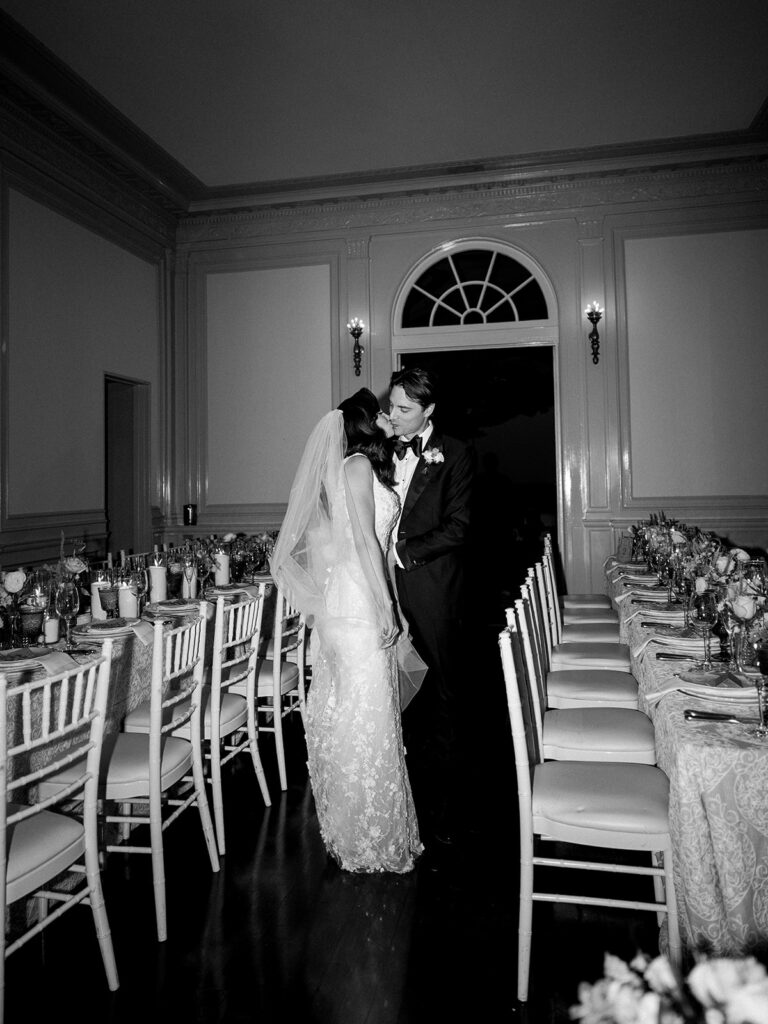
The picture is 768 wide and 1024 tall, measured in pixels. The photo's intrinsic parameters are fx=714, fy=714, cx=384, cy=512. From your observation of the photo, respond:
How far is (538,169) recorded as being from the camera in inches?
268

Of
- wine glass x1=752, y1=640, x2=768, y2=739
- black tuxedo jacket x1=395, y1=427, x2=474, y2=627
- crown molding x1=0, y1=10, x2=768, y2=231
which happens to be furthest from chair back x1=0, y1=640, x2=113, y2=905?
crown molding x1=0, y1=10, x2=768, y2=231

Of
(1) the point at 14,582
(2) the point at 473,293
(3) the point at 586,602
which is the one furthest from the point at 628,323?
(1) the point at 14,582

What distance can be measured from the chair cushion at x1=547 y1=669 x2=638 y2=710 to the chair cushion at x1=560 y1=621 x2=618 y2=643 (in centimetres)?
82

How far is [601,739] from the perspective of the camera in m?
2.49

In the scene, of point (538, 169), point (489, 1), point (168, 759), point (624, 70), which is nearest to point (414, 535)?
point (168, 759)

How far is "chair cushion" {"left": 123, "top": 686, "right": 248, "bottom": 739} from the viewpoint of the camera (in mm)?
2919

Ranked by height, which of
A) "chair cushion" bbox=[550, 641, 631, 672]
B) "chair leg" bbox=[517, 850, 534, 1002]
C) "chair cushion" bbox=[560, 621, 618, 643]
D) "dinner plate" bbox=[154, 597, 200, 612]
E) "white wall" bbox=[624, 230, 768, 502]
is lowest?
"chair leg" bbox=[517, 850, 534, 1002]

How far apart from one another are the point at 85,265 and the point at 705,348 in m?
5.70

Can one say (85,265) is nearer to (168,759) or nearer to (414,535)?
(414,535)

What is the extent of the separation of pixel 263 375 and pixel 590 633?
469cm

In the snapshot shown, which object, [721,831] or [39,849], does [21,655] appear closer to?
[39,849]

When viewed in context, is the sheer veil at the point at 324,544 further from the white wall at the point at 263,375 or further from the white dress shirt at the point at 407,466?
the white wall at the point at 263,375

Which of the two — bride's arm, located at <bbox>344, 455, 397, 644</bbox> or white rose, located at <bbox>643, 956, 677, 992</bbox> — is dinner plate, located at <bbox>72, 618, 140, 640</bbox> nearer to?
bride's arm, located at <bbox>344, 455, 397, 644</bbox>

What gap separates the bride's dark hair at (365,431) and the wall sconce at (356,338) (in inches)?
186
